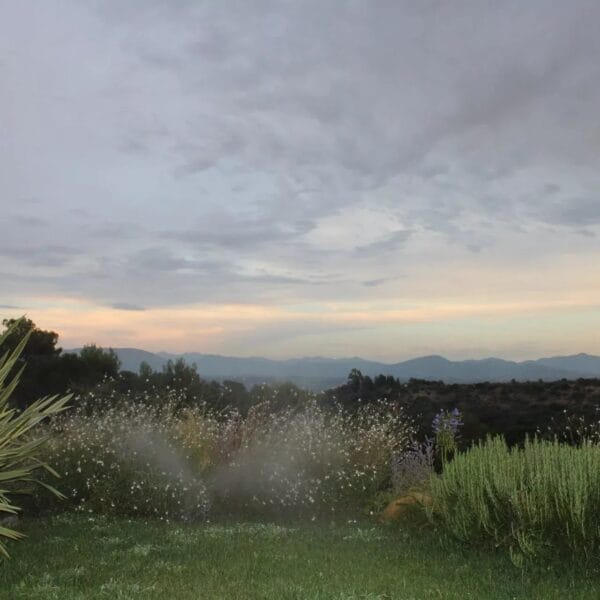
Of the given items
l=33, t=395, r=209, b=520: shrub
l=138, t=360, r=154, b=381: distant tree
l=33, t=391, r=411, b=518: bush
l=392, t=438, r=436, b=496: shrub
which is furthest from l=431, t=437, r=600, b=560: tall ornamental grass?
l=138, t=360, r=154, b=381: distant tree

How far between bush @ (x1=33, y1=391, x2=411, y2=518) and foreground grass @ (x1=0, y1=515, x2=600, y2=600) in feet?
4.19

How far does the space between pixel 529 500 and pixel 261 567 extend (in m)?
3.28

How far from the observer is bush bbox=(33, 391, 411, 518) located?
494 inches

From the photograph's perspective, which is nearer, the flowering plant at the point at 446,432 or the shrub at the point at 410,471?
the shrub at the point at 410,471

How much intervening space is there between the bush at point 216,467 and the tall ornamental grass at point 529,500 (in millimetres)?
3222

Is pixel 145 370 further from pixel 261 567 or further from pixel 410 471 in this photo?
pixel 261 567

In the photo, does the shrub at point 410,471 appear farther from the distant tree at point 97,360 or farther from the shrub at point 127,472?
the distant tree at point 97,360

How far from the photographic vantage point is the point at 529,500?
895 cm

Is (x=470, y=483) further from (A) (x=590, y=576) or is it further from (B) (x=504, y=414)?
(B) (x=504, y=414)

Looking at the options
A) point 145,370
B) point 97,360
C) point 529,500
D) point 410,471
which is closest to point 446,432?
point 410,471

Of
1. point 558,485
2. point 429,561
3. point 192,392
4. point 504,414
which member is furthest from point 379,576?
point 192,392

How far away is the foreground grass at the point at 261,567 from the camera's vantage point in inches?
292

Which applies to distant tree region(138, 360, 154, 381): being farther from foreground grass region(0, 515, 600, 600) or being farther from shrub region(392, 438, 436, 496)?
foreground grass region(0, 515, 600, 600)

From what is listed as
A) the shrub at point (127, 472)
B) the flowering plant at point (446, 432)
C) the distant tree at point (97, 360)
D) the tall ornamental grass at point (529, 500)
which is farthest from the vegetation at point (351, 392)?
the tall ornamental grass at point (529, 500)
